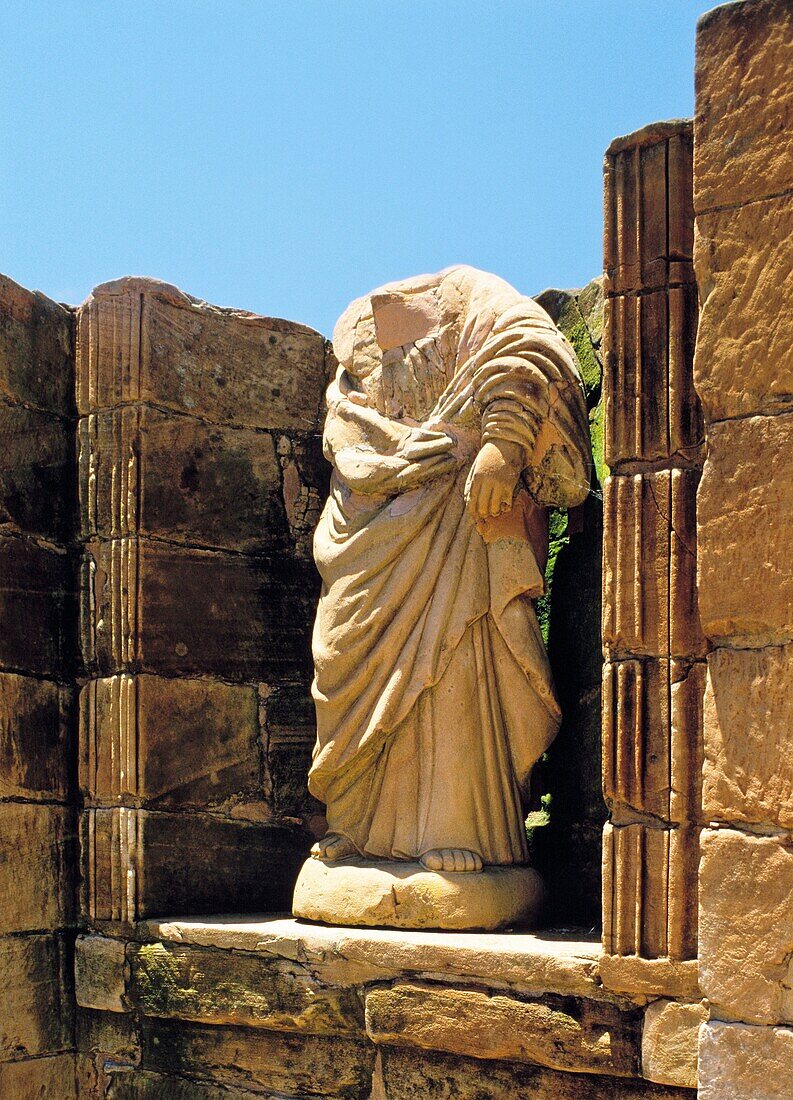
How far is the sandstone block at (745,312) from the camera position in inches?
144

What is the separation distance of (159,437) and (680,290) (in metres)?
2.24

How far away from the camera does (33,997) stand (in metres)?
5.46

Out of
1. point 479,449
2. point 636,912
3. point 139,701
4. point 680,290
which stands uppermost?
point 680,290

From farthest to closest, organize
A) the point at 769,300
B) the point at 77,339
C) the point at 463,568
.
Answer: the point at 77,339
the point at 463,568
the point at 769,300

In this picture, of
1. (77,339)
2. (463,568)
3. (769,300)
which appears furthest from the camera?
(77,339)

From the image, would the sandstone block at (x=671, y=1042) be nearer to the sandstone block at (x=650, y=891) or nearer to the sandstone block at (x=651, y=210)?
the sandstone block at (x=650, y=891)

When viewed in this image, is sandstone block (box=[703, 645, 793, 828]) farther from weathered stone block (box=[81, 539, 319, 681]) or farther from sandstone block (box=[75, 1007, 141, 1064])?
sandstone block (box=[75, 1007, 141, 1064])

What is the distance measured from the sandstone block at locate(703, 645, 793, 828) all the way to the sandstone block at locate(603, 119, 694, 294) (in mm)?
1045

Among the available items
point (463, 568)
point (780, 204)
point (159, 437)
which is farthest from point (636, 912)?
point (159, 437)

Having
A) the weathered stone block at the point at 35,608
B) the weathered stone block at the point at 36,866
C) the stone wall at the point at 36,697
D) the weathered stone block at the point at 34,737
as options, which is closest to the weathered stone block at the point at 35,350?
the stone wall at the point at 36,697

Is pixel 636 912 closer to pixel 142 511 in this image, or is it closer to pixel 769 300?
pixel 769 300

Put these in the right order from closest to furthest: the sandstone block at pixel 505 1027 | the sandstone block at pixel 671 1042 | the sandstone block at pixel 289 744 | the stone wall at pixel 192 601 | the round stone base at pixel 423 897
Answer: the sandstone block at pixel 671 1042 < the sandstone block at pixel 505 1027 < the round stone base at pixel 423 897 < the stone wall at pixel 192 601 < the sandstone block at pixel 289 744

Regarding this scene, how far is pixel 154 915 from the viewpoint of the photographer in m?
5.44

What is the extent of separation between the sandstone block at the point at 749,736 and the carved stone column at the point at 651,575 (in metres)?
0.20
